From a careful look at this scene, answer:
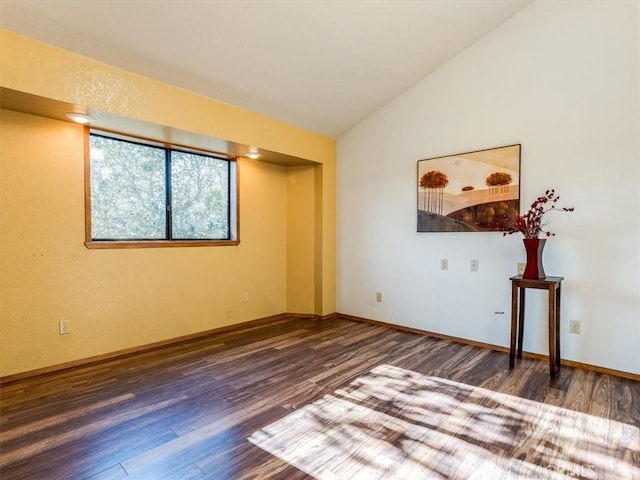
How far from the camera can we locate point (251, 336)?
3.95 m

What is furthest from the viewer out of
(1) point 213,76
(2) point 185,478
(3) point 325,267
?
(3) point 325,267

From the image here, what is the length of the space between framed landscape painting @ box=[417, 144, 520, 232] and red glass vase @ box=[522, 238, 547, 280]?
0.51 meters

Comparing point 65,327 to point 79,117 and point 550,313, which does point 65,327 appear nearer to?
point 79,117

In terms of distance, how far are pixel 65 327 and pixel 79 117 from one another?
5.93ft

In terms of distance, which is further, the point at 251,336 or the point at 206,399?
the point at 251,336

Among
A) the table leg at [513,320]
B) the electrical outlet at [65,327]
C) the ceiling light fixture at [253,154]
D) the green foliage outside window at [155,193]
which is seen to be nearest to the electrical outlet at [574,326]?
the table leg at [513,320]

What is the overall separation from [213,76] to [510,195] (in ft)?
9.96

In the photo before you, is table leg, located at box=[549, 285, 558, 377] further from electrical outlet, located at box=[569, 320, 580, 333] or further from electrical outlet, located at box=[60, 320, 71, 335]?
electrical outlet, located at box=[60, 320, 71, 335]

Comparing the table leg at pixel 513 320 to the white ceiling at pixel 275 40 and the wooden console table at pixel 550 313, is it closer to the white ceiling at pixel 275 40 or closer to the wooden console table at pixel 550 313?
the wooden console table at pixel 550 313

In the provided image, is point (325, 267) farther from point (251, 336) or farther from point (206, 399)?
point (206, 399)

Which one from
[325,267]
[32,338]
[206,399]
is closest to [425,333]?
[325,267]

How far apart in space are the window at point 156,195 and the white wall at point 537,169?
1.99 meters

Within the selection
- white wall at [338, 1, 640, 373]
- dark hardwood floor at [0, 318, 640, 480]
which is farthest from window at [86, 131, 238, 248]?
white wall at [338, 1, 640, 373]

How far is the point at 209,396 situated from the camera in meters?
2.46
